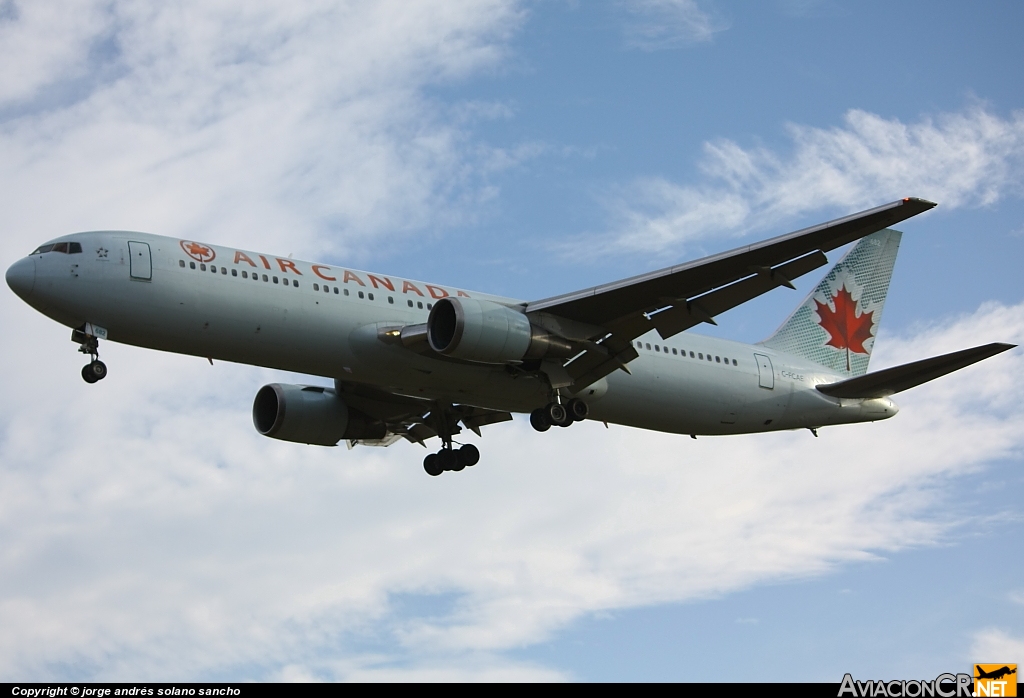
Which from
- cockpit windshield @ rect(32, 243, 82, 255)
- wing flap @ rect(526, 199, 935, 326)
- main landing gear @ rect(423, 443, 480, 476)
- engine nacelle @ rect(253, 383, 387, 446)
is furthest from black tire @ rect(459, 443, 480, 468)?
cockpit windshield @ rect(32, 243, 82, 255)

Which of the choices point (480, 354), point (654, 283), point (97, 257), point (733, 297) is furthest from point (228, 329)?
point (733, 297)

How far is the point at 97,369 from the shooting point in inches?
1177

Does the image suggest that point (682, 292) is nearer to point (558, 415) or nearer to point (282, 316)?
point (558, 415)

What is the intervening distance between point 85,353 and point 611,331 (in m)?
12.9

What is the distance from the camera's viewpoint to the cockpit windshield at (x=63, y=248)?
1150 inches

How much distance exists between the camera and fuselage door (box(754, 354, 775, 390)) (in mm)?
36750

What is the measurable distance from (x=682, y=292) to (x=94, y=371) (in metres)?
14.2

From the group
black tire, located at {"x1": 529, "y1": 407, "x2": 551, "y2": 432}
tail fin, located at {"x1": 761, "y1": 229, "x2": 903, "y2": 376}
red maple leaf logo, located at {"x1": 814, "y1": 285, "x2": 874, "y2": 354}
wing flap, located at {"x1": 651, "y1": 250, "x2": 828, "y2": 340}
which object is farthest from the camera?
red maple leaf logo, located at {"x1": 814, "y1": 285, "x2": 874, "y2": 354}

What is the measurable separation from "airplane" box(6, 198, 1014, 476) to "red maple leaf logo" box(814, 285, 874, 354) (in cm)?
243

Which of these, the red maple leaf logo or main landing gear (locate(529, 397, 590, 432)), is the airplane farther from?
the red maple leaf logo

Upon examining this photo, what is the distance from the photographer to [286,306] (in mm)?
29875

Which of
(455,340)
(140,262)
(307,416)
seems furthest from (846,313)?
(140,262)

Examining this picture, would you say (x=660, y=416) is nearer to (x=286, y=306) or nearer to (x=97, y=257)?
(x=286, y=306)

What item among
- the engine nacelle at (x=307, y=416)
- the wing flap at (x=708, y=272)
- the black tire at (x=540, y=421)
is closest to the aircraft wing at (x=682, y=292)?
the wing flap at (x=708, y=272)
